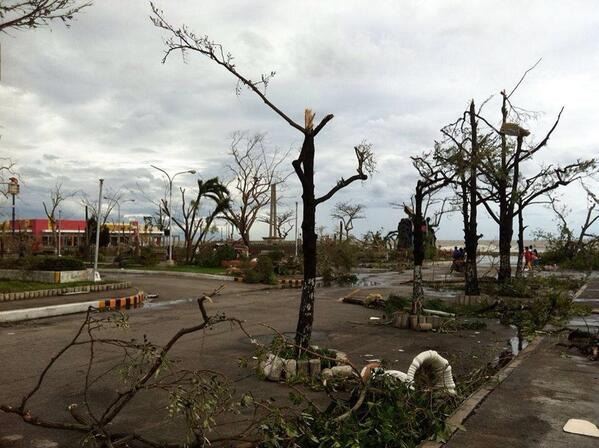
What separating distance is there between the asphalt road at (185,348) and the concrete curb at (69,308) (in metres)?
0.51

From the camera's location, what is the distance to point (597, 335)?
377 inches

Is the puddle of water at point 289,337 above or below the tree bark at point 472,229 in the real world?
below

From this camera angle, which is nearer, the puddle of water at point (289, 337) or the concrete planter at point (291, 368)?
the concrete planter at point (291, 368)

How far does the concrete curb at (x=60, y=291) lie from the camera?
15211 millimetres

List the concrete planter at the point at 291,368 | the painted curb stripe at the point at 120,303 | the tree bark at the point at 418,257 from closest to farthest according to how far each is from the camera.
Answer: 1. the concrete planter at the point at 291,368
2. the tree bark at the point at 418,257
3. the painted curb stripe at the point at 120,303

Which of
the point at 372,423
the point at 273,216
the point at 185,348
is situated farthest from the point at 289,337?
the point at 273,216

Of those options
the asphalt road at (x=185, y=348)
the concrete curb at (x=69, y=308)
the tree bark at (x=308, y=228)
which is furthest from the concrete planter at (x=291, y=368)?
the concrete curb at (x=69, y=308)

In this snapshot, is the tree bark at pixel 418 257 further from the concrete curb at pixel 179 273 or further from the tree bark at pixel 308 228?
the concrete curb at pixel 179 273

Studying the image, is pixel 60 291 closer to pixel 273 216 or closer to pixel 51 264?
pixel 51 264

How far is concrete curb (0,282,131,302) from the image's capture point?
49.9ft

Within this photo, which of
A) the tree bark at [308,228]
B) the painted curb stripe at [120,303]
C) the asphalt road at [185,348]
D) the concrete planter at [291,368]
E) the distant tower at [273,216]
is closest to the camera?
the asphalt road at [185,348]

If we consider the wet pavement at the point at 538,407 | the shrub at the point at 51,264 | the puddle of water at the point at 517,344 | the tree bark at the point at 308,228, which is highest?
the tree bark at the point at 308,228

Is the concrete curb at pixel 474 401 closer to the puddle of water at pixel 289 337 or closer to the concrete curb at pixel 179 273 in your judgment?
the puddle of water at pixel 289 337

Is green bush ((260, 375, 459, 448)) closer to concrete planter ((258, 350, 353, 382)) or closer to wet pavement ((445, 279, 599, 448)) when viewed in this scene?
wet pavement ((445, 279, 599, 448))
